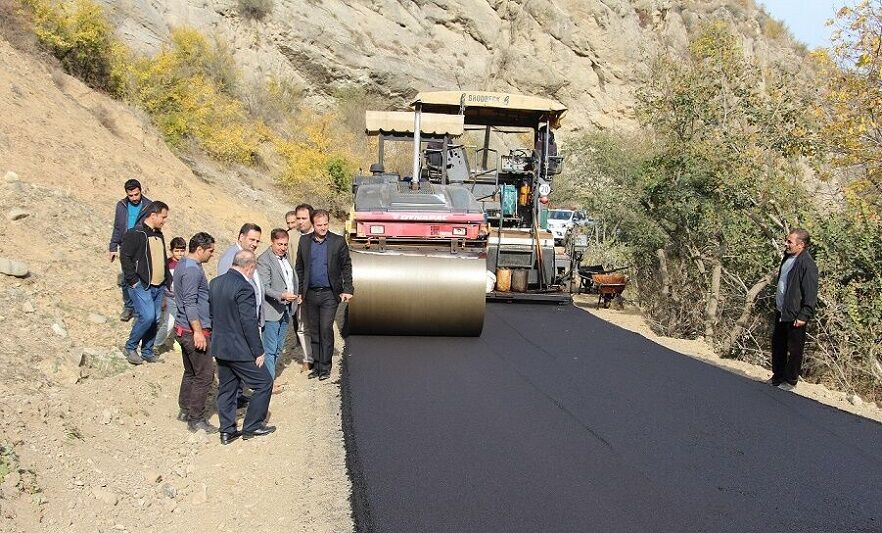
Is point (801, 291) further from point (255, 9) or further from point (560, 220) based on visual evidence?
point (255, 9)

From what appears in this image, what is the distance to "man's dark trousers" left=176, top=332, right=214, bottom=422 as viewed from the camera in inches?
237

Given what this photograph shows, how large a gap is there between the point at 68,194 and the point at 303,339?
15.6 ft

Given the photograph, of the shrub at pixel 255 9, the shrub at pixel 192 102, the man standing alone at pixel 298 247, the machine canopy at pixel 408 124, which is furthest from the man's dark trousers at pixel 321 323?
the shrub at pixel 255 9

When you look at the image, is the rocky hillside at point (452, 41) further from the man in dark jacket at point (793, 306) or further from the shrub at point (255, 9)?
the man in dark jacket at point (793, 306)

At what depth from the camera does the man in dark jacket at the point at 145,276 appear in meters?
7.11

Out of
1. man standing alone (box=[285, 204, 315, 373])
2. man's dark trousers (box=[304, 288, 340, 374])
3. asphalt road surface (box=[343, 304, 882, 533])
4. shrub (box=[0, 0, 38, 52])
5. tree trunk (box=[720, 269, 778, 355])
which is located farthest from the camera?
shrub (box=[0, 0, 38, 52])

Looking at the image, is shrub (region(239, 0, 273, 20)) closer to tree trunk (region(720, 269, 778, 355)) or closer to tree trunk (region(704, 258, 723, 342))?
tree trunk (region(704, 258, 723, 342))

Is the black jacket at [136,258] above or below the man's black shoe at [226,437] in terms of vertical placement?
above

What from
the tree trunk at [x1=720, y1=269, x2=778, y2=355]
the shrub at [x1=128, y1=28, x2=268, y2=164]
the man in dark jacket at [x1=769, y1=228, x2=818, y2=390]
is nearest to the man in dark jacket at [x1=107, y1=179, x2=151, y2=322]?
the man in dark jacket at [x1=769, y1=228, x2=818, y2=390]

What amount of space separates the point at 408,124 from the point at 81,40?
345 inches

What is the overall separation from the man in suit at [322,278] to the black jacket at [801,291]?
427cm

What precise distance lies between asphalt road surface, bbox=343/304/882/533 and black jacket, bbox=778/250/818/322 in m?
Answer: 0.78

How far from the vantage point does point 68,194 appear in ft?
34.6

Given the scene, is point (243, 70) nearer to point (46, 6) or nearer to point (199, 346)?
point (46, 6)
